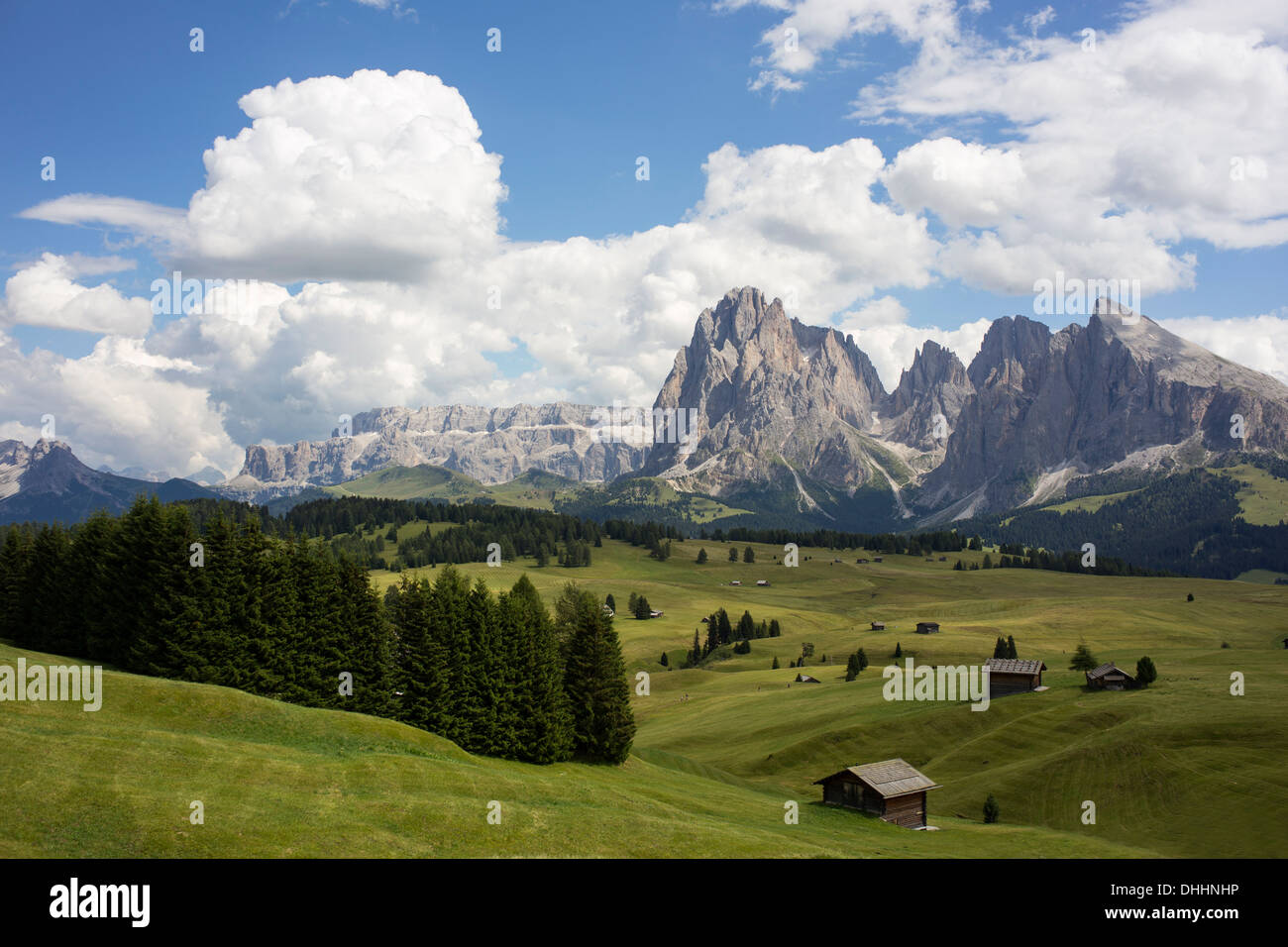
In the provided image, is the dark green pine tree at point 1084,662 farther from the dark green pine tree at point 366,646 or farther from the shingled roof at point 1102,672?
the dark green pine tree at point 366,646

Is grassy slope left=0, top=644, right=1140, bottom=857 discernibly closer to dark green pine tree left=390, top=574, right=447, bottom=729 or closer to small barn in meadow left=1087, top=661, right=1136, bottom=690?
dark green pine tree left=390, top=574, right=447, bottom=729

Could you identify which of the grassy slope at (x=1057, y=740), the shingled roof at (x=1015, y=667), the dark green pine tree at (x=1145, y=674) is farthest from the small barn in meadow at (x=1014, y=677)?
the dark green pine tree at (x=1145, y=674)

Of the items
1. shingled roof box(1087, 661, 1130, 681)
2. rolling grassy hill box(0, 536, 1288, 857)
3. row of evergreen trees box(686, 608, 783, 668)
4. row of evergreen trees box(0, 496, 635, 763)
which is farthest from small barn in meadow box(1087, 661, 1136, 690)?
row of evergreen trees box(686, 608, 783, 668)

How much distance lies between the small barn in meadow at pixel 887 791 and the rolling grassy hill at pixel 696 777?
221cm

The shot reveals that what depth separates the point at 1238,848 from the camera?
50312mm

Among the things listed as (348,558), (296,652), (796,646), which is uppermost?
(348,558)

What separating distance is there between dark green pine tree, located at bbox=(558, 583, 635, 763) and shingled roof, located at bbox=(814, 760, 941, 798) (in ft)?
60.9

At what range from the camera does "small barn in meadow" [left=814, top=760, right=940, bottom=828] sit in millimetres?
60656

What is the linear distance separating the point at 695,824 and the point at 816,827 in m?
15.3

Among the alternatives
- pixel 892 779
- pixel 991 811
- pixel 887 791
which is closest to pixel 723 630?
pixel 892 779

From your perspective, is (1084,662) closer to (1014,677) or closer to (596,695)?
(1014,677)

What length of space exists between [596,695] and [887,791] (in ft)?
77.8
